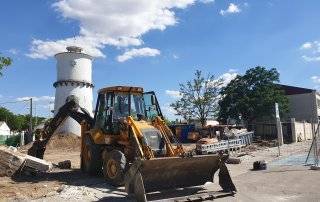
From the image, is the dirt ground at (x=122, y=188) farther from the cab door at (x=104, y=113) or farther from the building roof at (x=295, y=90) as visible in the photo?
the building roof at (x=295, y=90)

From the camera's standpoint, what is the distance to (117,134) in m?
14.9

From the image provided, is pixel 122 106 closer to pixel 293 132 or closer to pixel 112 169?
pixel 112 169

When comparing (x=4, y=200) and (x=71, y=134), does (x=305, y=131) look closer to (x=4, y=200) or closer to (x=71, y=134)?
(x=71, y=134)

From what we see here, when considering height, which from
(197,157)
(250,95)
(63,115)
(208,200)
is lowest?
(208,200)

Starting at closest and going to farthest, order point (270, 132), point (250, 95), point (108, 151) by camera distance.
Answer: point (108, 151) → point (270, 132) → point (250, 95)

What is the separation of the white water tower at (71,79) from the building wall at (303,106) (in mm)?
29727

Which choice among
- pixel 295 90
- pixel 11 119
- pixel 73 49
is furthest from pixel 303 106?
Result: pixel 11 119

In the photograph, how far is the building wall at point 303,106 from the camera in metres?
61.8

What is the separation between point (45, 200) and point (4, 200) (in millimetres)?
1101

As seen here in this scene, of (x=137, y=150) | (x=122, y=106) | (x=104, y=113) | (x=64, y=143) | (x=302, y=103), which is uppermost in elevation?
(x=302, y=103)

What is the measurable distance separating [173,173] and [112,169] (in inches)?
93.5

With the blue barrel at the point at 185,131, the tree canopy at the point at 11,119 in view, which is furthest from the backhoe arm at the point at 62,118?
the tree canopy at the point at 11,119

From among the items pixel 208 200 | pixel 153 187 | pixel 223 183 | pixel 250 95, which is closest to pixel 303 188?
pixel 223 183

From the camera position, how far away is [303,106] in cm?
6319
